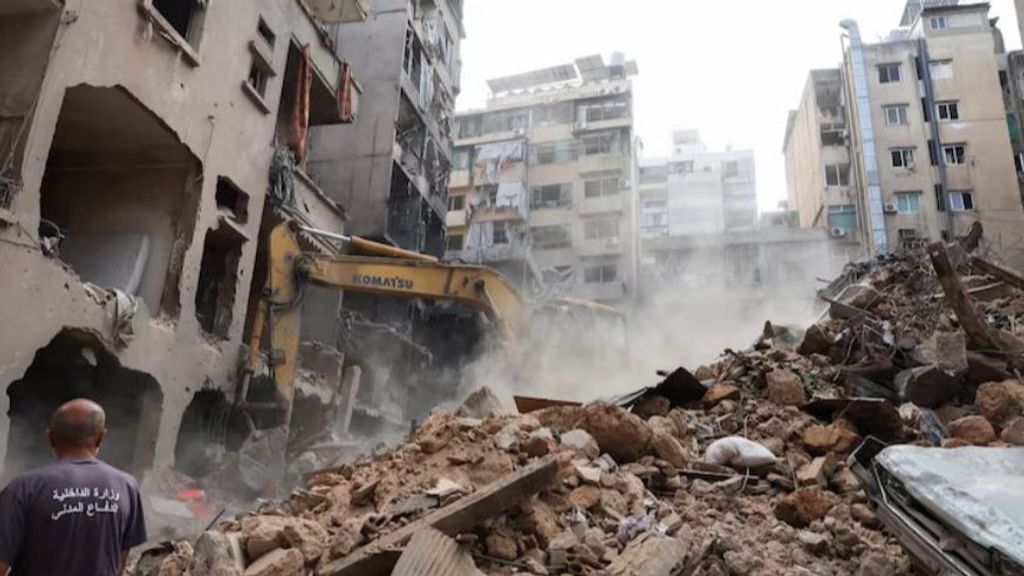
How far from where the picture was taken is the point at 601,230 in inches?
1640

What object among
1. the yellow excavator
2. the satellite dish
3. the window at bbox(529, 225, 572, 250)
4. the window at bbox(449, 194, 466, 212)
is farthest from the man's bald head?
the window at bbox(449, 194, 466, 212)

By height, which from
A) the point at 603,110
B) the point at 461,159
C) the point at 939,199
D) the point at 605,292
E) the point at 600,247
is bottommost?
the point at 605,292

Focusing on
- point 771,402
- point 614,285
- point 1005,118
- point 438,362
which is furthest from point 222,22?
point 1005,118

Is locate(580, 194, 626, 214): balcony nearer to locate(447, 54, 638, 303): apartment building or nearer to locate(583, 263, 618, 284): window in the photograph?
locate(447, 54, 638, 303): apartment building

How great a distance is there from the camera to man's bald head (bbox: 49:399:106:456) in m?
3.35

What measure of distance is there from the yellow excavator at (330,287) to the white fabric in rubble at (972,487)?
913 cm

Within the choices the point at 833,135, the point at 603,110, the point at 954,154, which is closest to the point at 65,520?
the point at 954,154

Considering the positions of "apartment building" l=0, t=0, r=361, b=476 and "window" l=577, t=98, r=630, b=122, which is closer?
"apartment building" l=0, t=0, r=361, b=476

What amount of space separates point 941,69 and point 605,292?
2080 centimetres

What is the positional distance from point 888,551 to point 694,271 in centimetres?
3649

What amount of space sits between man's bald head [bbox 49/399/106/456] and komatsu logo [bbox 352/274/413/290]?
9388 mm

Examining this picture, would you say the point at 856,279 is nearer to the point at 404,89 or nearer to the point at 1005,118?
the point at 404,89

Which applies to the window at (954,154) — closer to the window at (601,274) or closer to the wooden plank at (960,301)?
the window at (601,274)

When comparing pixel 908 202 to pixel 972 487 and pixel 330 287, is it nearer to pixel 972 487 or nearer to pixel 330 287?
pixel 330 287
